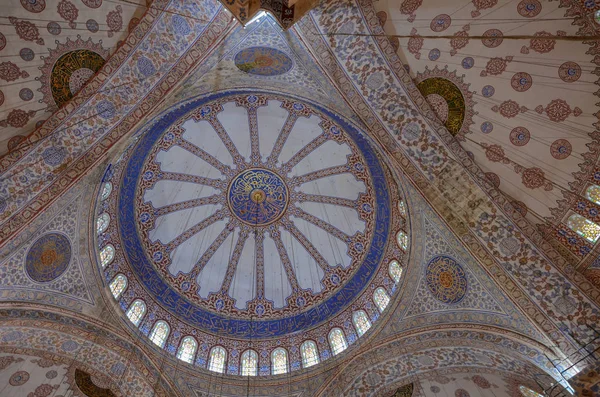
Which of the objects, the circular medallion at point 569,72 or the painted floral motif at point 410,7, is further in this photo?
the painted floral motif at point 410,7

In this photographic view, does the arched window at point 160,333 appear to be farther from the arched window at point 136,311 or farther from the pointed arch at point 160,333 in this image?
the arched window at point 136,311

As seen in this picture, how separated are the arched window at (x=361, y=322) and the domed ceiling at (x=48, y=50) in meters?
7.54

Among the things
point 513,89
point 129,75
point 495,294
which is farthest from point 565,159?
point 129,75

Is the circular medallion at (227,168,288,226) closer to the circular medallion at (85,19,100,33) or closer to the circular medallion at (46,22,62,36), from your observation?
the circular medallion at (85,19,100,33)

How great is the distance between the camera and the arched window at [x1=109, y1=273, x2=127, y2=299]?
8.42 meters

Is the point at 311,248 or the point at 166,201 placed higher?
the point at 166,201

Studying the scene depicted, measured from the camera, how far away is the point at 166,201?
10.5 metres

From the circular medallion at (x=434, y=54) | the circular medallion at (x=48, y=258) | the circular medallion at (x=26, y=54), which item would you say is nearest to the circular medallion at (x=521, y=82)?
the circular medallion at (x=434, y=54)

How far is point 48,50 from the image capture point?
Answer: 579 centimetres

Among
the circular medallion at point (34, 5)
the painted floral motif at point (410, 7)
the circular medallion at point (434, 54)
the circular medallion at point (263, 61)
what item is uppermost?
the circular medallion at point (263, 61)

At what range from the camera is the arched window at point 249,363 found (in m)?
9.26

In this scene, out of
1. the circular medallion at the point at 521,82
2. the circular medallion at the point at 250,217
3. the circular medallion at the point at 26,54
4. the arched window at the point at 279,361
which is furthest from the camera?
the circular medallion at the point at 250,217

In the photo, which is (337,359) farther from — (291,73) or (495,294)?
(291,73)

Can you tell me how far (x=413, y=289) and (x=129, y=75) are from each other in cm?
677
